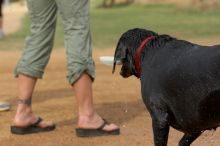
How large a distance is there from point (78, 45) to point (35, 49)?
43 cm

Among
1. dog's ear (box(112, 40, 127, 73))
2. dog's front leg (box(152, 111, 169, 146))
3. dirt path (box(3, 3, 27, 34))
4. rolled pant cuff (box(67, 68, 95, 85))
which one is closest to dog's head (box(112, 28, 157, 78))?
dog's ear (box(112, 40, 127, 73))

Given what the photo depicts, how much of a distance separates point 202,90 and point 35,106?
301cm

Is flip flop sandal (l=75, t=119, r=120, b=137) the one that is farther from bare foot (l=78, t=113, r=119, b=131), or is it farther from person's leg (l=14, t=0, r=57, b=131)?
person's leg (l=14, t=0, r=57, b=131)

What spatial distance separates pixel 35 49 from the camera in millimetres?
5105

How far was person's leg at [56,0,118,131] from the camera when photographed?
4.85 metres

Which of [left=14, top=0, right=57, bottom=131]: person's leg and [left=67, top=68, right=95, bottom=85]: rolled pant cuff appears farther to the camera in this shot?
[left=14, top=0, right=57, bottom=131]: person's leg

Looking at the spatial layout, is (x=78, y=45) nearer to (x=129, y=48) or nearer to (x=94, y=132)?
(x=94, y=132)

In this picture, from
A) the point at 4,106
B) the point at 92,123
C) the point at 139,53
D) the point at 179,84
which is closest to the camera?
the point at 179,84

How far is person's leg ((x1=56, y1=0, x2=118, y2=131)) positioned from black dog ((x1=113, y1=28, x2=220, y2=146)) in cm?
91

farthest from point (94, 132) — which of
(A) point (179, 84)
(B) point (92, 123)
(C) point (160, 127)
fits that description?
(A) point (179, 84)

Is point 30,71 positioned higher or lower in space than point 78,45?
lower

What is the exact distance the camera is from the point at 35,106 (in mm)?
6309

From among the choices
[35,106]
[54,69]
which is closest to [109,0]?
[54,69]

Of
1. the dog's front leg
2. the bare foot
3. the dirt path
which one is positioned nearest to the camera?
the dog's front leg
